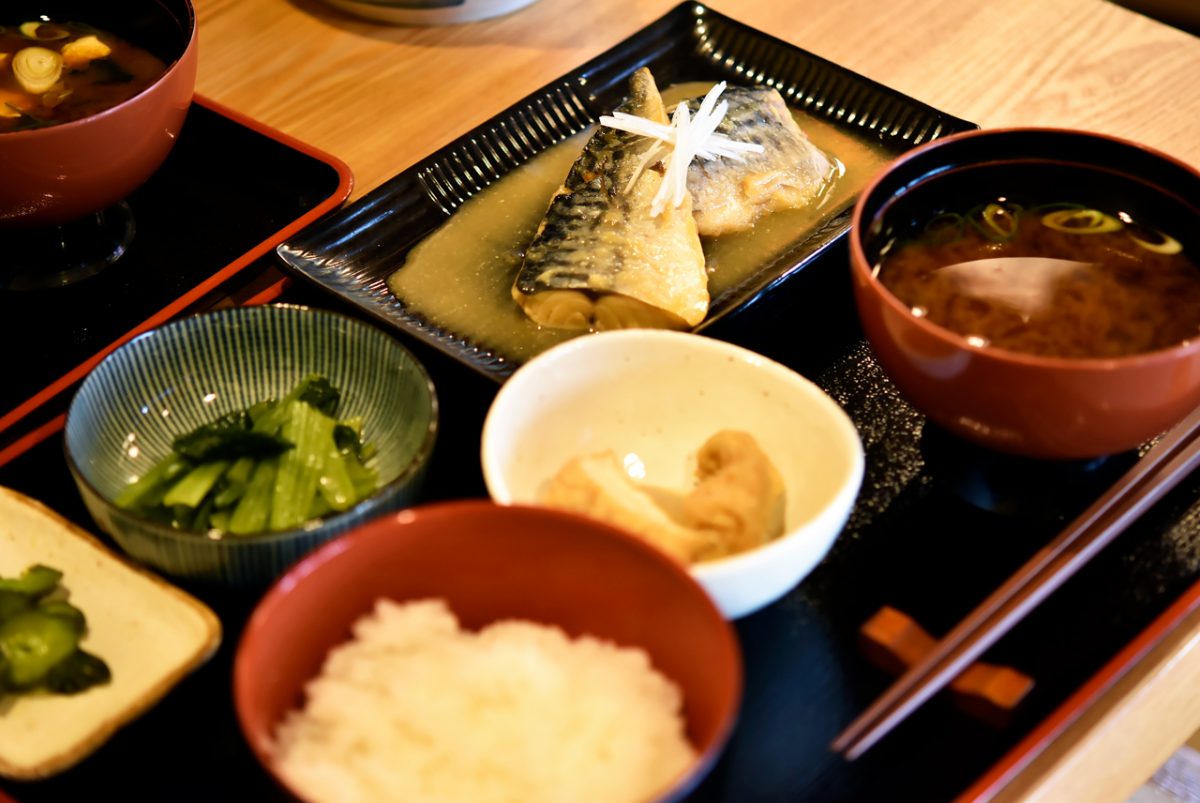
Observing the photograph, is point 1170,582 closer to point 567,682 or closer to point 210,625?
point 567,682

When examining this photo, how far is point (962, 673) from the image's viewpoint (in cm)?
109

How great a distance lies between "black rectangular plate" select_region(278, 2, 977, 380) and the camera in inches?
61.2

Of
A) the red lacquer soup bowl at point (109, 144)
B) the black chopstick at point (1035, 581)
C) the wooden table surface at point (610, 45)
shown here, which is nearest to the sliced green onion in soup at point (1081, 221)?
the black chopstick at point (1035, 581)

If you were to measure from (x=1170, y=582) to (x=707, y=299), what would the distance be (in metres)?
0.64

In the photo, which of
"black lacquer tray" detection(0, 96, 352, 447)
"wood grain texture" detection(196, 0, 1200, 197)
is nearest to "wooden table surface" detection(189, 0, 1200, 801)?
"wood grain texture" detection(196, 0, 1200, 197)

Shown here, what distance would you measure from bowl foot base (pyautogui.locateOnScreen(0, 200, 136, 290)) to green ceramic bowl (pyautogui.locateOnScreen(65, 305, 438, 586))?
13.7 inches

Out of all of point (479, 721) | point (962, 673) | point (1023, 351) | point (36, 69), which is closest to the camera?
point (479, 721)

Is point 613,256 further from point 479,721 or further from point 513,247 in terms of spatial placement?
A: point 479,721

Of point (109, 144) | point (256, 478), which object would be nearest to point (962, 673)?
point (256, 478)

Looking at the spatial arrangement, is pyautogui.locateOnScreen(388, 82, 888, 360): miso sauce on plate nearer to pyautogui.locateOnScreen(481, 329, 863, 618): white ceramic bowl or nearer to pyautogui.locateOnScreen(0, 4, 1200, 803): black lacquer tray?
pyautogui.locateOnScreen(0, 4, 1200, 803): black lacquer tray

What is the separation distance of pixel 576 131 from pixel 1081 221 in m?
0.83

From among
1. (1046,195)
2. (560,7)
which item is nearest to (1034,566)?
(1046,195)

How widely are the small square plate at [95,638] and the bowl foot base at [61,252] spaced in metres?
0.44

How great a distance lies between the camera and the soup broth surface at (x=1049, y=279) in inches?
47.7
